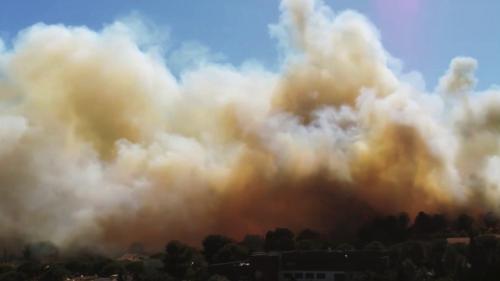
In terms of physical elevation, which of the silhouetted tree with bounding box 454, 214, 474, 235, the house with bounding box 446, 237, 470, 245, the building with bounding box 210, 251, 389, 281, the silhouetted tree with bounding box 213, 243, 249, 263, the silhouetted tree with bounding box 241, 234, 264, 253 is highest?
the silhouetted tree with bounding box 454, 214, 474, 235

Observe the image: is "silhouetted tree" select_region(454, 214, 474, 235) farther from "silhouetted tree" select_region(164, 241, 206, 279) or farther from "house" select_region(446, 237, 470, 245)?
"silhouetted tree" select_region(164, 241, 206, 279)

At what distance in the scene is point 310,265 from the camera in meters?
50.5

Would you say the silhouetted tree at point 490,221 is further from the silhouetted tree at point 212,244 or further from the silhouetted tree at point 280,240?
the silhouetted tree at point 212,244

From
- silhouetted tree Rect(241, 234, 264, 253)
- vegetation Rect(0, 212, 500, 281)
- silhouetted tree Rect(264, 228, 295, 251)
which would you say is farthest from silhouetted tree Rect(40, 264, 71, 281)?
silhouetted tree Rect(264, 228, 295, 251)

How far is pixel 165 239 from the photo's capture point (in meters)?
63.8

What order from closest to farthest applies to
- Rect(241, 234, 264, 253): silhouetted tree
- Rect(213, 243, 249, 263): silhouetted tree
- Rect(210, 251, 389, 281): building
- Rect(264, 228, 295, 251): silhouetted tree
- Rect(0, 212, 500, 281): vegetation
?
Rect(0, 212, 500, 281): vegetation
Rect(210, 251, 389, 281): building
Rect(213, 243, 249, 263): silhouetted tree
Rect(264, 228, 295, 251): silhouetted tree
Rect(241, 234, 264, 253): silhouetted tree

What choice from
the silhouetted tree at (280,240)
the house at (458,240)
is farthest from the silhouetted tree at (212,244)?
the house at (458,240)

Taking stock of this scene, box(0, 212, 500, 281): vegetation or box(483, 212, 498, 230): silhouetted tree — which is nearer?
box(0, 212, 500, 281): vegetation

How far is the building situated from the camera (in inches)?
1918

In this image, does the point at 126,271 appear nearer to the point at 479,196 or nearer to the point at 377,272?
the point at 377,272

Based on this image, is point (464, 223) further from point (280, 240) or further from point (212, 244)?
point (212, 244)

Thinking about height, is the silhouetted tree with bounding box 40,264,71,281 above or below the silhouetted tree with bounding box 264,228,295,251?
below

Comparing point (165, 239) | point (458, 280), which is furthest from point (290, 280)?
point (165, 239)

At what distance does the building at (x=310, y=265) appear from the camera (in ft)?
160
